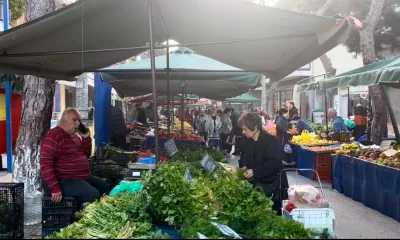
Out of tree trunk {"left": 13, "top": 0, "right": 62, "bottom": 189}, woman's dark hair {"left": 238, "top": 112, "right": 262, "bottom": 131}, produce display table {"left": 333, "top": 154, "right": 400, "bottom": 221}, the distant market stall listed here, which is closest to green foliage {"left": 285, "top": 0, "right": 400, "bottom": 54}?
the distant market stall

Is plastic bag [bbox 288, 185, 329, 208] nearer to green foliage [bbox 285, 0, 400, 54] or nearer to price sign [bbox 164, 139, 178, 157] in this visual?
price sign [bbox 164, 139, 178, 157]

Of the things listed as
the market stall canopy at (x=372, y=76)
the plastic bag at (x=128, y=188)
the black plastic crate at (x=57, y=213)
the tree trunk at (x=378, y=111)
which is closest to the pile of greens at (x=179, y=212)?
the plastic bag at (x=128, y=188)

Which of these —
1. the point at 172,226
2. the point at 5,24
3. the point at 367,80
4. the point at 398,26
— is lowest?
the point at 172,226

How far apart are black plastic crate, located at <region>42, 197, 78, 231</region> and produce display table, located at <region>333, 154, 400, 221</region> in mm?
4960

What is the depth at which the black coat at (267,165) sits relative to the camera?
5254 mm

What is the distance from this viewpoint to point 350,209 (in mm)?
7918

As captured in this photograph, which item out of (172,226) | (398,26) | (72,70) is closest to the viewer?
(172,226)

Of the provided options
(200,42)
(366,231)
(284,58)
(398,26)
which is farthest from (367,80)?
(398,26)

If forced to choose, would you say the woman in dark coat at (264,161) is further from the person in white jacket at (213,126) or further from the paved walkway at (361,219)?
the person in white jacket at (213,126)

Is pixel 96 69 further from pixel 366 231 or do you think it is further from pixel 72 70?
pixel 366 231

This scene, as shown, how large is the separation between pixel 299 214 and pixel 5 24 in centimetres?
904

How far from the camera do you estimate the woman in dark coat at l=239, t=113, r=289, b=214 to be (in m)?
5.25

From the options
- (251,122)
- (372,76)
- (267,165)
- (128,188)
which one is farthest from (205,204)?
Result: (372,76)

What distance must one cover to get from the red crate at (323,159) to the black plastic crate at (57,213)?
23.4 ft
